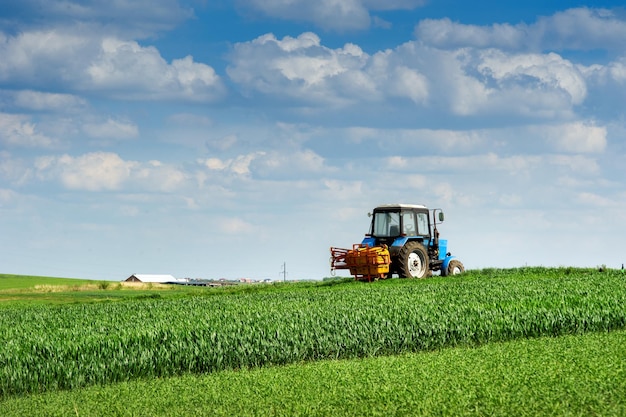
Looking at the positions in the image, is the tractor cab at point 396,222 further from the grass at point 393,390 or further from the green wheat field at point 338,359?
the grass at point 393,390

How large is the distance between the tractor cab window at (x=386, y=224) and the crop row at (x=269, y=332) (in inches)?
437

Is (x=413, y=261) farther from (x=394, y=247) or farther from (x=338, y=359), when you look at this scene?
(x=338, y=359)

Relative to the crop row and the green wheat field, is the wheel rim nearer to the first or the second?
the green wheat field

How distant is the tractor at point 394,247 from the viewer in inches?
1188

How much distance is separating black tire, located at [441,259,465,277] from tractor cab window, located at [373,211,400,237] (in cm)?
346

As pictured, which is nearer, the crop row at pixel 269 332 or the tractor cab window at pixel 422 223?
the crop row at pixel 269 332

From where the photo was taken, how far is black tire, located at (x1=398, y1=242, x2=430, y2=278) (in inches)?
1190

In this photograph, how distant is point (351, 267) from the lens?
101 ft

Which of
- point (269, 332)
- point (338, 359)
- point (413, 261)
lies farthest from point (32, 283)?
point (338, 359)

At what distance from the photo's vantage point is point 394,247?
3077cm

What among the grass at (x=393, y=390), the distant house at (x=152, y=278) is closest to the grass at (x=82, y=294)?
the grass at (x=393, y=390)

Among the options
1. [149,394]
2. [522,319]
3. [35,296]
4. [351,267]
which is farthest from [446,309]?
[35,296]

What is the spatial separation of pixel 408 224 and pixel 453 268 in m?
3.58

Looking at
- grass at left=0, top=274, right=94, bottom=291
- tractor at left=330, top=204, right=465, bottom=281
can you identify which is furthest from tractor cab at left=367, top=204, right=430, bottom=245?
grass at left=0, top=274, right=94, bottom=291
